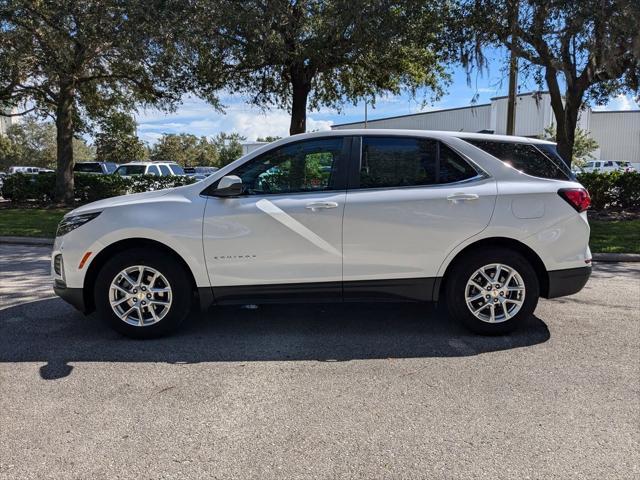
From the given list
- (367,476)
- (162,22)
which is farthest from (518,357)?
(162,22)

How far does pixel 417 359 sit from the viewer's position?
4.17 m

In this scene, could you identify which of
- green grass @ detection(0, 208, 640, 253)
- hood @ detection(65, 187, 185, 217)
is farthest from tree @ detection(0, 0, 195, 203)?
hood @ detection(65, 187, 185, 217)

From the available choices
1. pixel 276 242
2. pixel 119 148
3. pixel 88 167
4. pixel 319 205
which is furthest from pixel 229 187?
pixel 119 148

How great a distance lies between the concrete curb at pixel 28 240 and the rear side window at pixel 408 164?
8556 mm

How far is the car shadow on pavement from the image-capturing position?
4.24m

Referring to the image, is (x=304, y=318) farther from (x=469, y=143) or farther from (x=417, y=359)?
(x=469, y=143)

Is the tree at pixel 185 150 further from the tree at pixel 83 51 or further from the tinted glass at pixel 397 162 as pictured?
the tinted glass at pixel 397 162

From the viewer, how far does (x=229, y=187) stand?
4.42 meters

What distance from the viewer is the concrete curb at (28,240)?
1080 centimetres

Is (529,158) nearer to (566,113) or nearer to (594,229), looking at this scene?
(594,229)

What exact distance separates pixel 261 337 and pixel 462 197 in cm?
217

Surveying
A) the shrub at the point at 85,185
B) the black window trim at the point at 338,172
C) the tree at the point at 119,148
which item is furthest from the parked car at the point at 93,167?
the tree at the point at 119,148

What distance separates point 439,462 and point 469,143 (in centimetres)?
298

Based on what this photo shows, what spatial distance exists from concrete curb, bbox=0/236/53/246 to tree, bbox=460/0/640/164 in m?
10.9
